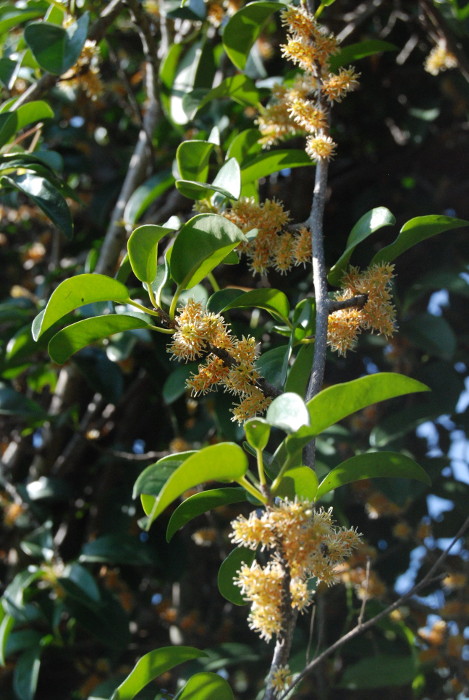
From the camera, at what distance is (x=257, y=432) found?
0.69 m

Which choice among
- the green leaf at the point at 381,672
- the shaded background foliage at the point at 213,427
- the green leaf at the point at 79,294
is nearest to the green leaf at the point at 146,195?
the shaded background foliage at the point at 213,427

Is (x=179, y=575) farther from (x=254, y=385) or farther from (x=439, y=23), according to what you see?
(x=439, y=23)

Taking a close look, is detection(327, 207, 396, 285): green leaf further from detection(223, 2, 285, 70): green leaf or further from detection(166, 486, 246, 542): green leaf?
detection(223, 2, 285, 70): green leaf

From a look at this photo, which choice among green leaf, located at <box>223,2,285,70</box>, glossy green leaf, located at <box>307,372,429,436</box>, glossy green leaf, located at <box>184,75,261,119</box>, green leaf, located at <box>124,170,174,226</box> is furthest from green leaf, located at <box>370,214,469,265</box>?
green leaf, located at <box>124,170,174,226</box>

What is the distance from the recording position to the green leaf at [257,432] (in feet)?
2.21

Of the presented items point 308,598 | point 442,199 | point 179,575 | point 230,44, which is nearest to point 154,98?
point 230,44

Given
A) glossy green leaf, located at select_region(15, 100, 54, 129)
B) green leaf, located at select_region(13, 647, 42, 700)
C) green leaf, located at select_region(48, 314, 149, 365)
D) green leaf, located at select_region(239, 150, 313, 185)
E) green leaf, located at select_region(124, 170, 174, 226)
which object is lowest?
green leaf, located at select_region(13, 647, 42, 700)

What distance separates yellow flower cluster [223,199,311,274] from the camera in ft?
3.12

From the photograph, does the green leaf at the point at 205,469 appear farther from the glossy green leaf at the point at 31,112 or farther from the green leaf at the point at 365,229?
the glossy green leaf at the point at 31,112

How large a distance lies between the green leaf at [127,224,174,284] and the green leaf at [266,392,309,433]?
279 mm

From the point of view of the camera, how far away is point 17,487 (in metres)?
1.78

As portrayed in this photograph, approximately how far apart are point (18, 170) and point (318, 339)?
2.15 feet

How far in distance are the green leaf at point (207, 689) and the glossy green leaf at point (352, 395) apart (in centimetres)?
32

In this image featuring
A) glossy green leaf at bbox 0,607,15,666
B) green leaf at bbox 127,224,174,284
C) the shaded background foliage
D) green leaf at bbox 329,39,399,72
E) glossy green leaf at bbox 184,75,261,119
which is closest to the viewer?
green leaf at bbox 127,224,174,284
